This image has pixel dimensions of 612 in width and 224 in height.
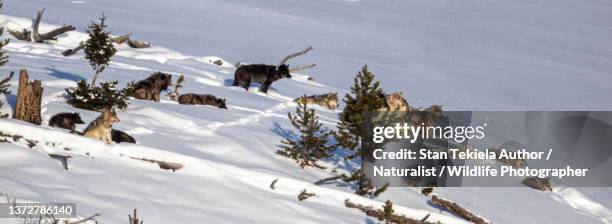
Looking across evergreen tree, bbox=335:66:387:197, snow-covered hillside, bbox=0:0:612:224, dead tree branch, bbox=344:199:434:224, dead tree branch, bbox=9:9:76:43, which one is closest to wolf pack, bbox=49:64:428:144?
snow-covered hillside, bbox=0:0:612:224

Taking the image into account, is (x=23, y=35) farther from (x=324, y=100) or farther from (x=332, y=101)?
(x=332, y=101)

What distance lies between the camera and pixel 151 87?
14.5 metres

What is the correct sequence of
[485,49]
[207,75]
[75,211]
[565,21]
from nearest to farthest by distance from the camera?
[75,211] → [207,75] → [485,49] → [565,21]

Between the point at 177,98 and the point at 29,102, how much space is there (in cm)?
530

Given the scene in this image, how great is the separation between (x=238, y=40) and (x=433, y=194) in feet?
82.1

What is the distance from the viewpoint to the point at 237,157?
34.3ft

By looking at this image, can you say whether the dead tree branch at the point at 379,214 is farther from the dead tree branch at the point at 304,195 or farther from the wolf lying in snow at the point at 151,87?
the wolf lying in snow at the point at 151,87

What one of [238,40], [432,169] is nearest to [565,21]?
[238,40]

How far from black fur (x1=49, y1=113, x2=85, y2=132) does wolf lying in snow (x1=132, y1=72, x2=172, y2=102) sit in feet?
12.6

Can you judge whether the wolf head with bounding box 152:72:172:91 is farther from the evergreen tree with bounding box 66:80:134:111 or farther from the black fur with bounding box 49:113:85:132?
the black fur with bounding box 49:113:85:132

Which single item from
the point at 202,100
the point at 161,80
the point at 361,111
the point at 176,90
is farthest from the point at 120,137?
the point at 176,90

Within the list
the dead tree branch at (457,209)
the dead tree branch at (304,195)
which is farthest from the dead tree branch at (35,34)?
the dead tree branch at (457,209)

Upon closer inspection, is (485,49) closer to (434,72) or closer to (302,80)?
(434,72)

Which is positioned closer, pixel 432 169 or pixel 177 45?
pixel 432 169
